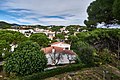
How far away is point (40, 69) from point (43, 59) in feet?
3.01

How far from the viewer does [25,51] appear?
1786 centimetres

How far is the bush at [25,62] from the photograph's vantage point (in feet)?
57.3

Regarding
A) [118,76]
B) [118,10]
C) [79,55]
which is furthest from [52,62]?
[118,10]

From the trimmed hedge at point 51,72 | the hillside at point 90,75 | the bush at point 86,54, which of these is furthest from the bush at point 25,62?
the bush at point 86,54

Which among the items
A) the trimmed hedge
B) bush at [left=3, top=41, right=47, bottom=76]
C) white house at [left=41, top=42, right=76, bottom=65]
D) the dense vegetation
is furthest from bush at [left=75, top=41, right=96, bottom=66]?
the dense vegetation

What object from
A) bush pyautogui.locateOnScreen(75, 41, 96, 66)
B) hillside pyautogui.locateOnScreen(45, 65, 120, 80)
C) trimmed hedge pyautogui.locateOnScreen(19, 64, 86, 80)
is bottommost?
hillside pyautogui.locateOnScreen(45, 65, 120, 80)

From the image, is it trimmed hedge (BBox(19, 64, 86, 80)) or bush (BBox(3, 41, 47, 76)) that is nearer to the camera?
trimmed hedge (BBox(19, 64, 86, 80))

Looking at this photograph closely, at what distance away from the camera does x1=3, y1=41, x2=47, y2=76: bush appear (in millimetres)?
17453

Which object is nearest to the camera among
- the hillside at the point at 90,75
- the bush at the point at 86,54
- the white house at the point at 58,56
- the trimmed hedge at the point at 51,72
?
the trimmed hedge at the point at 51,72

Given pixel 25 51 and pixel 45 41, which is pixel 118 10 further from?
pixel 45 41

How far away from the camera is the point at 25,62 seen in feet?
57.5

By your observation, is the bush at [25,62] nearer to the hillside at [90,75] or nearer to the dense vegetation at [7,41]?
the hillside at [90,75]

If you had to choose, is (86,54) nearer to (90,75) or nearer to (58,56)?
(90,75)

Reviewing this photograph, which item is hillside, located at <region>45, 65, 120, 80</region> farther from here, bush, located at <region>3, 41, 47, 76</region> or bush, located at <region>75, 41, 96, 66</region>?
bush, located at <region>75, 41, 96, 66</region>
